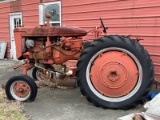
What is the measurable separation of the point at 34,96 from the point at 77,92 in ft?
3.55

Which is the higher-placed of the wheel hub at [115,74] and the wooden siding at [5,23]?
the wooden siding at [5,23]

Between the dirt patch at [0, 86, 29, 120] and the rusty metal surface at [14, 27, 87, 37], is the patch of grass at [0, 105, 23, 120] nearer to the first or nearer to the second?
the dirt patch at [0, 86, 29, 120]

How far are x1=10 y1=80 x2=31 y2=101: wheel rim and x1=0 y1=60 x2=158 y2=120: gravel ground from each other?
0.18 meters

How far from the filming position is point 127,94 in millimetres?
4289

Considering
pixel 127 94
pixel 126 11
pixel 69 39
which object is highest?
pixel 126 11

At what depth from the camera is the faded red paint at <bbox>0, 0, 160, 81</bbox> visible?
18.6ft

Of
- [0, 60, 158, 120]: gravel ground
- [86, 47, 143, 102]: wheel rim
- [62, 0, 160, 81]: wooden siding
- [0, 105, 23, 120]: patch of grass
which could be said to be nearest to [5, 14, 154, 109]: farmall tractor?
[86, 47, 143, 102]: wheel rim

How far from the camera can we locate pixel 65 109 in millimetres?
4410

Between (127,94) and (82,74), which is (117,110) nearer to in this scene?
(127,94)

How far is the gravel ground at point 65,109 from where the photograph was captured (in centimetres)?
405

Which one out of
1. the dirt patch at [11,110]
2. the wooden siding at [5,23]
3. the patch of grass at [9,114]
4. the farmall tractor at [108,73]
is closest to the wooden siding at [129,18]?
the farmall tractor at [108,73]

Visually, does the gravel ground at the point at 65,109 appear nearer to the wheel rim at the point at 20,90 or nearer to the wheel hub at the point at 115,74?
the wheel rim at the point at 20,90

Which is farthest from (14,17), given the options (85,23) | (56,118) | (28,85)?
(56,118)

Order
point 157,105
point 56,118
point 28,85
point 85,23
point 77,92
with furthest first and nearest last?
point 85,23 < point 77,92 < point 28,85 < point 56,118 < point 157,105
